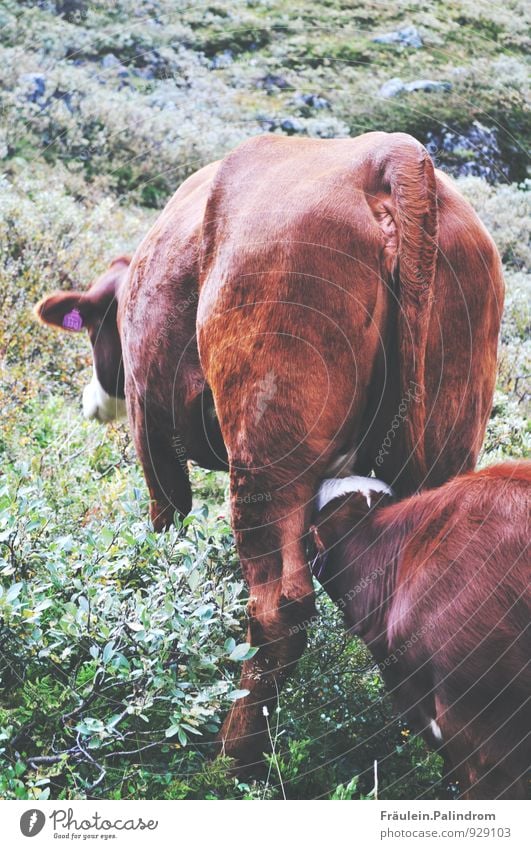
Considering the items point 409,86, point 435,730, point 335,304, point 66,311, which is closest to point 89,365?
point 66,311

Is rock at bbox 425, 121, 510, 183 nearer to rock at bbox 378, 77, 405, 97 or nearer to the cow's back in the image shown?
rock at bbox 378, 77, 405, 97

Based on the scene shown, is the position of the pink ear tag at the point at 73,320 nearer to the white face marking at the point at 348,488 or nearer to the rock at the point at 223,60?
the white face marking at the point at 348,488

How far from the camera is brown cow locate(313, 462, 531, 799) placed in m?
3.00

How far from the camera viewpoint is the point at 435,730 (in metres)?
3.24

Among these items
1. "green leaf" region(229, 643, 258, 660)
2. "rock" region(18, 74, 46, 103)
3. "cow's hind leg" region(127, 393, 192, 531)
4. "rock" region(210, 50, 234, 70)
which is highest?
"rock" region(210, 50, 234, 70)

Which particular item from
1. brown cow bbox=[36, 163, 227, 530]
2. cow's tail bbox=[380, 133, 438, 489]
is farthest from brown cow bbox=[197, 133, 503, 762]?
brown cow bbox=[36, 163, 227, 530]

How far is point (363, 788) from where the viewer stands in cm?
372

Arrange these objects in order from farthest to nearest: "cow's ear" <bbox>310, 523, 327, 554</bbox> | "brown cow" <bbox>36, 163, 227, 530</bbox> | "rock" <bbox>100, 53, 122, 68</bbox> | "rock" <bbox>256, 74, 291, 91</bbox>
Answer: "rock" <bbox>100, 53, 122, 68</bbox> → "rock" <bbox>256, 74, 291, 91</bbox> → "brown cow" <bbox>36, 163, 227, 530</bbox> → "cow's ear" <bbox>310, 523, 327, 554</bbox>

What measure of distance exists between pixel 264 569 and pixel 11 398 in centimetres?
360

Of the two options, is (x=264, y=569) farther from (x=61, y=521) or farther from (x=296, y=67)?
(x=296, y=67)

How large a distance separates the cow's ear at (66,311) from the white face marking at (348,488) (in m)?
2.43

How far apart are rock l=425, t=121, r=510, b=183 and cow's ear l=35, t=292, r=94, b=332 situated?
9.78 ft

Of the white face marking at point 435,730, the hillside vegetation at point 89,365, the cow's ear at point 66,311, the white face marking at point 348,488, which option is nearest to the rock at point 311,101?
the hillside vegetation at point 89,365

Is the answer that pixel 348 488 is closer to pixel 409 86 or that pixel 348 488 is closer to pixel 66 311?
pixel 66 311
